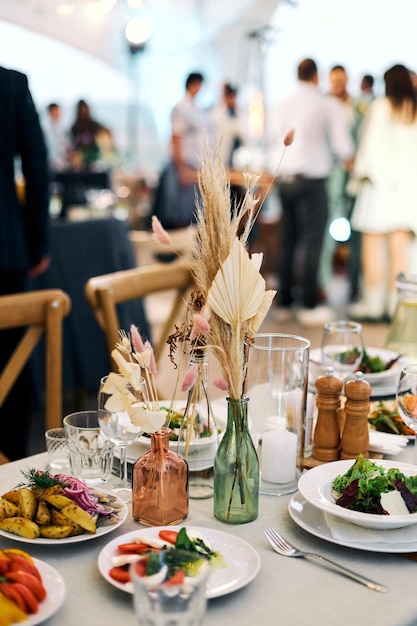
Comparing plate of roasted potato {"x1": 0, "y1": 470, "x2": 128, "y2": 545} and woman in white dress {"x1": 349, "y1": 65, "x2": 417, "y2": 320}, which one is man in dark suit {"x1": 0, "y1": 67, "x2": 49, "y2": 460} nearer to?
plate of roasted potato {"x1": 0, "y1": 470, "x2": 128, "y2": 545}

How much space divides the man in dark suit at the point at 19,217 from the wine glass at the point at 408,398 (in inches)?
60.5

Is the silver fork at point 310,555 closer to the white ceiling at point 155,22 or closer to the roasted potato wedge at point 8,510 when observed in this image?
the roasted potato wedge at point 8,510

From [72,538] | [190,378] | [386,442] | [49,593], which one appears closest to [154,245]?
[386,442]

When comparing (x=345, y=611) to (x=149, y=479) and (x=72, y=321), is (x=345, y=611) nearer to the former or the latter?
(x=149, y=479)

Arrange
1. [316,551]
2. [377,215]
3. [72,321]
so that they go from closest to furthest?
1. [316,551]
2. [72,321]
3. [377,215]

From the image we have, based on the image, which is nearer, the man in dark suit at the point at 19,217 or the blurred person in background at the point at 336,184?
the man in dark suit at the point at 19,217

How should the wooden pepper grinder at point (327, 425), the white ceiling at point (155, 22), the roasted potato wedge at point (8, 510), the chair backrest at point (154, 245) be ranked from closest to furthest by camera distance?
1. the roasted potato wedge at point (8, 510)
2. the wooden pepper grinder at point (327, 425)
3. the white ceiling at point (155, 22)
4. the chair backrest at point (154, 245)

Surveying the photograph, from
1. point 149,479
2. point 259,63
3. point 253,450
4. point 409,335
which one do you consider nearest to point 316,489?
point 253,450

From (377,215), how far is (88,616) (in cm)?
434

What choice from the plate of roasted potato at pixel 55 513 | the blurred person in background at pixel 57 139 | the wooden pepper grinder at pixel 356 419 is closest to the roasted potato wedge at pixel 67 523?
the plate of roasted potato at pixel 55 513

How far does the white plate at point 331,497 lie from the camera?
104cm

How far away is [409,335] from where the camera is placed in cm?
202

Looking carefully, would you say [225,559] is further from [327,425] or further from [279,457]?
[327,425]

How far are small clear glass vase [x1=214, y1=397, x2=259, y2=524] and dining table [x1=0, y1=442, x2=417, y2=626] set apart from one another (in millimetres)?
18
